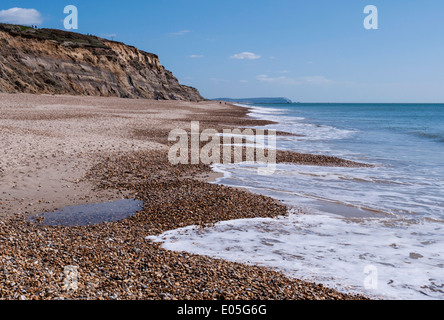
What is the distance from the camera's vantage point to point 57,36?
216 feet

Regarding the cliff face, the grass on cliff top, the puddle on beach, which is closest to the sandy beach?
the puddle on beach

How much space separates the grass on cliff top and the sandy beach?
4862cm

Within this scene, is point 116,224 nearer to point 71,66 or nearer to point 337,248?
point 337,248

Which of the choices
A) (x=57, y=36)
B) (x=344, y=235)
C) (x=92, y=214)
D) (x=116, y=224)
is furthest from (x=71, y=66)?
(x=344, y=235)

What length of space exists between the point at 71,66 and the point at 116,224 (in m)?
58.3

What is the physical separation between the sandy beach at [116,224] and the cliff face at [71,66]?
38629 millimetres

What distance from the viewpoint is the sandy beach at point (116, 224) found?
4.46 m

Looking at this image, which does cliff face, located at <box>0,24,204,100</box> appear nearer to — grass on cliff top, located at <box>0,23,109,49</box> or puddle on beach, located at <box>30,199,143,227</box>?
grass on cliff top, located at <box>0,23,109,49</box>

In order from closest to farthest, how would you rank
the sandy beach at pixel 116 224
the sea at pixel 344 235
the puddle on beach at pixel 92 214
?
the sandy beach at pixel 116 224 < the sea at pixel 344 235 < the puddle on beach at pixel 92 214

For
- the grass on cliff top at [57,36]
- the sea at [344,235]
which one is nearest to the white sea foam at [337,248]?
the sea at [344,235]

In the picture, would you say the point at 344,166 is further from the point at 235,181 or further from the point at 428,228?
the point at 428,228

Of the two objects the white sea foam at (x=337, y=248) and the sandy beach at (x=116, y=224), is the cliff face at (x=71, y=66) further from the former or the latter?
the white sea foam at (x=337, y=248)

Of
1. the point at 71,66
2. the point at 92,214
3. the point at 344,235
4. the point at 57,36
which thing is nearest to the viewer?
the point at 344,235

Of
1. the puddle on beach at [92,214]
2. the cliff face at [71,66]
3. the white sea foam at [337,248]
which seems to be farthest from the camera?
the cliff face at [71,66]
